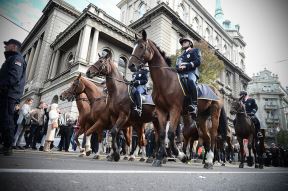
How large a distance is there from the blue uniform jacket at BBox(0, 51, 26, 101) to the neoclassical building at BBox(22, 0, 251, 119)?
56.0 ft

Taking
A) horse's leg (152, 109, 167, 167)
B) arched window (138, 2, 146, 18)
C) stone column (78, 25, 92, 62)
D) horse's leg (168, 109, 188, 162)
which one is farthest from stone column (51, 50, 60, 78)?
horse's leg (168, 109, 188, 162)

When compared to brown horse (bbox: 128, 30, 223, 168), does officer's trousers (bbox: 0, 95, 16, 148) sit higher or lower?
lower

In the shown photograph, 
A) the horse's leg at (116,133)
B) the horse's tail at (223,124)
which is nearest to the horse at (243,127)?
the horse's tail at (223,124)

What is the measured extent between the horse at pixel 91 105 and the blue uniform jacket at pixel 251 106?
5.38 m

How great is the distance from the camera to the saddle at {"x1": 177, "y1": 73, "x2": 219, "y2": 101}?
539 cm

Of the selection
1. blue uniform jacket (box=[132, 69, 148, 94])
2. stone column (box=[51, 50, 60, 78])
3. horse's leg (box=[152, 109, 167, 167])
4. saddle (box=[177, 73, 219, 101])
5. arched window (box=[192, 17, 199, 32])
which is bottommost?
horse's leg (box=[152, 109, 167, 167])

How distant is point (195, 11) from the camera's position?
41656mm

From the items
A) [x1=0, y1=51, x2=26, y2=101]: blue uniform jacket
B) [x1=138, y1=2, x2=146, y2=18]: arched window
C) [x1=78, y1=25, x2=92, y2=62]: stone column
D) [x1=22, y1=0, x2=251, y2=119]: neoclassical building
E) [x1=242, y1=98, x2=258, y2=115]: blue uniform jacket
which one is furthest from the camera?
[x1=138, y1=2, x2=146, y2=18]: arched window

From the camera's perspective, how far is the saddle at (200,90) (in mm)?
5387

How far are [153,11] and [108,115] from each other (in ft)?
90.6

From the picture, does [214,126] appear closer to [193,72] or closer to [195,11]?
[193,72]

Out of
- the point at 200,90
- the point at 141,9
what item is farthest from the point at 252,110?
the point at 141,9

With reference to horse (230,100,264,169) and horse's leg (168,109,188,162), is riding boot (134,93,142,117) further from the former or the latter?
horse (230,100,264,169)

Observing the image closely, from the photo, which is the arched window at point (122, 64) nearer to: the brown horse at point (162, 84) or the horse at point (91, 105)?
the horse at point (91, 105)
